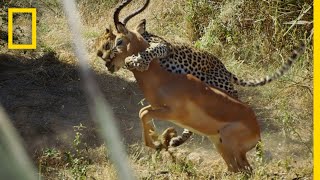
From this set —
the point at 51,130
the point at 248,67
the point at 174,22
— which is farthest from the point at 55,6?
the point at 51,130

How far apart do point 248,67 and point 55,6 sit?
4811 millimetres

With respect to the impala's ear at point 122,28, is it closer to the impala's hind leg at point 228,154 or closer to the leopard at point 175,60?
the leopard at point 175,60

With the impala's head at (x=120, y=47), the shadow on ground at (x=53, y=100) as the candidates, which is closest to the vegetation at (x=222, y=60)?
the shadow on ground at (x=53, y=100)

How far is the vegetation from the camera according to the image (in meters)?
5.71

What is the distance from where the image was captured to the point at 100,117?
25.4 feet

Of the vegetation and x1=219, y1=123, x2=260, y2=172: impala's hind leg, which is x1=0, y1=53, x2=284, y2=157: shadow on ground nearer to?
the vegetation

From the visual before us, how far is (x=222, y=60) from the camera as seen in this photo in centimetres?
909

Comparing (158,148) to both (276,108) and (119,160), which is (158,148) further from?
(276,108)

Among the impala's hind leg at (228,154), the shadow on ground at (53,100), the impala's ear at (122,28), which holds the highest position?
the impala's ear at (122,28)

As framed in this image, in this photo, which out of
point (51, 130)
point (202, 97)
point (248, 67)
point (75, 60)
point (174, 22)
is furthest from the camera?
point (174, 22)

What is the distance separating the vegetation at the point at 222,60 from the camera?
18.7 ft

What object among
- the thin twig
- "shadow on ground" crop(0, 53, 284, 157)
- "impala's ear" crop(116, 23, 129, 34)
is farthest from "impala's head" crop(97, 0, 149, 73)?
"shadow on ground" crop(0, 53, 284, 157)

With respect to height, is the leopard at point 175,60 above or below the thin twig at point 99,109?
above

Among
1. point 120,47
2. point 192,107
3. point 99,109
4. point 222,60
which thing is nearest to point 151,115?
point 192,107
